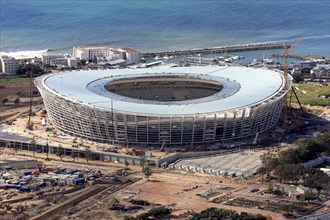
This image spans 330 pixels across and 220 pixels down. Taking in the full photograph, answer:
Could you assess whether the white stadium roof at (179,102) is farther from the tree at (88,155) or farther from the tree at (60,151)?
the tree at (60,151)

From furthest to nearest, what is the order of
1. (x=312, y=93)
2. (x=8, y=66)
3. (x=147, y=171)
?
(x=8, y=66)
(x=312, y=93)
(x=147, y=171)

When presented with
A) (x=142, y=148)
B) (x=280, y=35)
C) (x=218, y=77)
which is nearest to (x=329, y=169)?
(x=142, y=148)

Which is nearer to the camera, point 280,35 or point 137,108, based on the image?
point 137,108

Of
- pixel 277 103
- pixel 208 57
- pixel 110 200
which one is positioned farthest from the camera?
pixel 208 57

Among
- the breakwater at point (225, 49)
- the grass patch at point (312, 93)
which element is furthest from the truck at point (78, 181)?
the breakwater at point (225, 49)

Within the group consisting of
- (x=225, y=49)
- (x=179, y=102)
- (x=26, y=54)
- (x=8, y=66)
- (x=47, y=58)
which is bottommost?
(x=225, y=49)

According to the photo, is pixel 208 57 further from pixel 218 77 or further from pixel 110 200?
pixel 110 200

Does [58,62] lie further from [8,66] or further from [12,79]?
[12,79]

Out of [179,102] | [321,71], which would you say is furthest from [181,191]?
[321,71]
